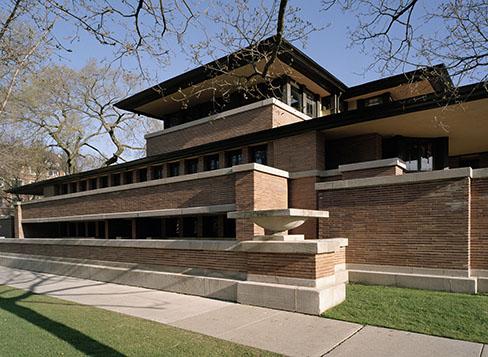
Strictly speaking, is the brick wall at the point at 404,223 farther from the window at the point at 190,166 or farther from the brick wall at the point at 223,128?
the window at the point at 190,166

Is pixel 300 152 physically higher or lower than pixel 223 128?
lower

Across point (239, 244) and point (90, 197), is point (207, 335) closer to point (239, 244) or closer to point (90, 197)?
point (239, 244)

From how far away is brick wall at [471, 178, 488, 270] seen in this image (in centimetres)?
928

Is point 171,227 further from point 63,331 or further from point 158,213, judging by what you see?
point 63,331

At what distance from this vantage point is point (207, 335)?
263 inches

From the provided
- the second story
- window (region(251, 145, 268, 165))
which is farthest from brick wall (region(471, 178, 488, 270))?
window (region(251, 145, 268, 165))

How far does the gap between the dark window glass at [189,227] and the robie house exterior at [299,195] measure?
7cm

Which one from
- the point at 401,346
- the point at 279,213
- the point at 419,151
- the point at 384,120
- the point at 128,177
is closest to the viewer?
the point at 401,346

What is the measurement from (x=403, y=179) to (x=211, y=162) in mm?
9920

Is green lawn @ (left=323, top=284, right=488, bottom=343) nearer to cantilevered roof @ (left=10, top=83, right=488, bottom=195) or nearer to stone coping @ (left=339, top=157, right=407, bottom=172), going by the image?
stone coping @ (left=339, top=157, right=407, bottom=172)

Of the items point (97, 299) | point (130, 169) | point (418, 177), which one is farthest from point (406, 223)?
point (130, 169)

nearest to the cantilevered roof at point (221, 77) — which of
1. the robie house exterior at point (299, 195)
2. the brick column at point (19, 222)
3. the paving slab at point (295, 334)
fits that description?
the robie house exterior at point (299, 195)

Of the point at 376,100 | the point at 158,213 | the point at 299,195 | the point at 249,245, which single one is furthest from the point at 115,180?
the point at 376,100

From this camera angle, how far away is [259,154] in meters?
16.2
